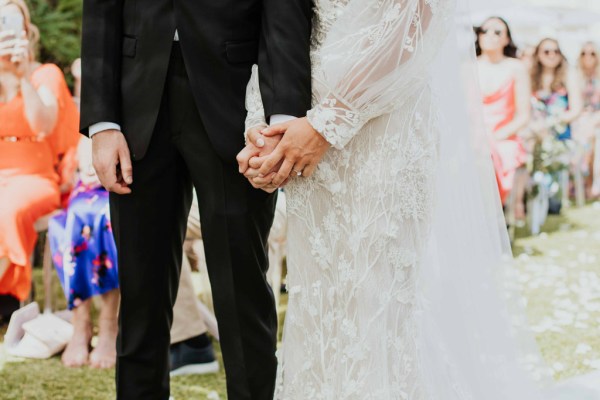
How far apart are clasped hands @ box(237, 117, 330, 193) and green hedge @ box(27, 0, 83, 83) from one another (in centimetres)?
580

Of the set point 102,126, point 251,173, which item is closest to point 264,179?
point 251,173

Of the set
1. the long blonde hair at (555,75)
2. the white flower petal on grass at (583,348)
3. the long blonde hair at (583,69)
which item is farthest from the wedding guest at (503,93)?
the long blonde hair at (583,69)

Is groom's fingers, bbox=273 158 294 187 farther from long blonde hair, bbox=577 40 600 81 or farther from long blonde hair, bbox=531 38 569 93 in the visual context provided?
long blonde hair, bbox=577 40 600 81

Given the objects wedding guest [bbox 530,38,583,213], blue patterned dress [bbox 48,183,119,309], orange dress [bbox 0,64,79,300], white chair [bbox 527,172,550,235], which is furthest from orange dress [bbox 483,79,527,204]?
blue patterned dress [bbox 48,183,119,309]

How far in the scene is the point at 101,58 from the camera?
216cm

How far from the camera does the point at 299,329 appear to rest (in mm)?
2223

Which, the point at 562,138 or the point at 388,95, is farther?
the point at 562,138

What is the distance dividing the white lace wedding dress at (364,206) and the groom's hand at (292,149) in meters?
0.03

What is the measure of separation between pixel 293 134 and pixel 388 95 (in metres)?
0.28

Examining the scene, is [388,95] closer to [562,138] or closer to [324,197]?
[324,197]

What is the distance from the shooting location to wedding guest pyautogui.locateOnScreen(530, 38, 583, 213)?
866 centimetres

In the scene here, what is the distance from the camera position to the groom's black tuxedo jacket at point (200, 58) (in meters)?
1.97

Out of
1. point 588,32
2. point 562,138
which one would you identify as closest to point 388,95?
point 562,138

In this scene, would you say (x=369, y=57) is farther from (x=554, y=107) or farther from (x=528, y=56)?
(x=528, y=56)
